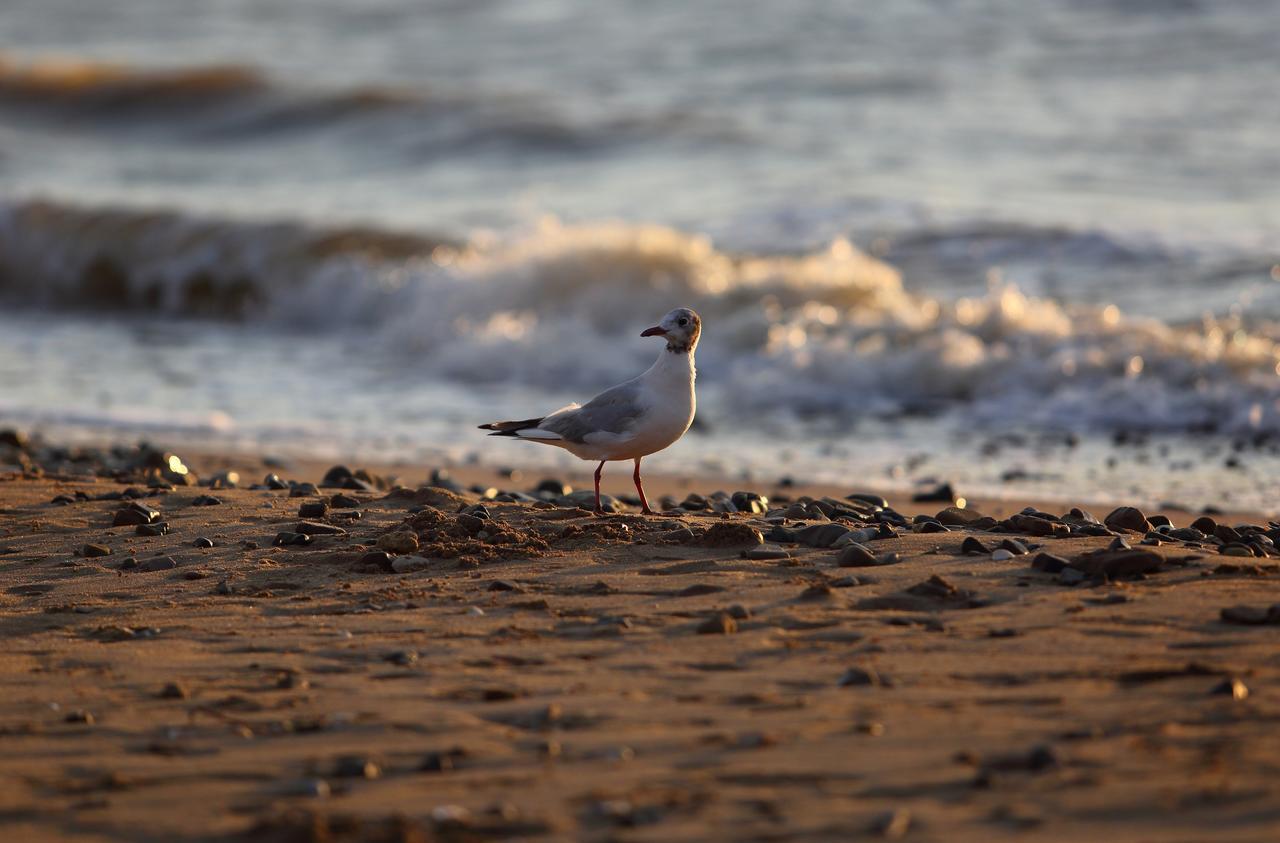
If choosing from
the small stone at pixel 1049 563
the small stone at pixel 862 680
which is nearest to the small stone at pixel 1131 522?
the small stone at pixel 1049 563

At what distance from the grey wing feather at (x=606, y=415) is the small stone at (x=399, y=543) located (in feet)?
3.27

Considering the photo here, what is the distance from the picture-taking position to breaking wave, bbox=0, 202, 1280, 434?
11.0 meters

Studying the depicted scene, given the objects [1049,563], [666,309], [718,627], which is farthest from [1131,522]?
[666,309]

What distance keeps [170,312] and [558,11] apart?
11.1 m

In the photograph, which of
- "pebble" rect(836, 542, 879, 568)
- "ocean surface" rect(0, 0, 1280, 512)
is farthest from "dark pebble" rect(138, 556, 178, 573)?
"ocean surface" rect(0, 0, 1280, 512)

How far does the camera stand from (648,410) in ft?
21.4

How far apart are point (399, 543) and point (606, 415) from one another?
1.14 m

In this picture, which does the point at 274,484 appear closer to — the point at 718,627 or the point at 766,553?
the point at 766,553

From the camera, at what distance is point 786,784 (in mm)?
3795

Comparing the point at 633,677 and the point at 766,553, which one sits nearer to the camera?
the point at 633,677

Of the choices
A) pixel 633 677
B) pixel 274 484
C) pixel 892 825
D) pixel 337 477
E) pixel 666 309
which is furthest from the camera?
pixel 666 309

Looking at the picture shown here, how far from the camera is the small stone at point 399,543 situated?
19.4 feet

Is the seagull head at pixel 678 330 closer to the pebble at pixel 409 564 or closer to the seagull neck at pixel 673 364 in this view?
the seagull neck at pixel 673 364

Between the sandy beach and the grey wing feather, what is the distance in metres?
0.35
